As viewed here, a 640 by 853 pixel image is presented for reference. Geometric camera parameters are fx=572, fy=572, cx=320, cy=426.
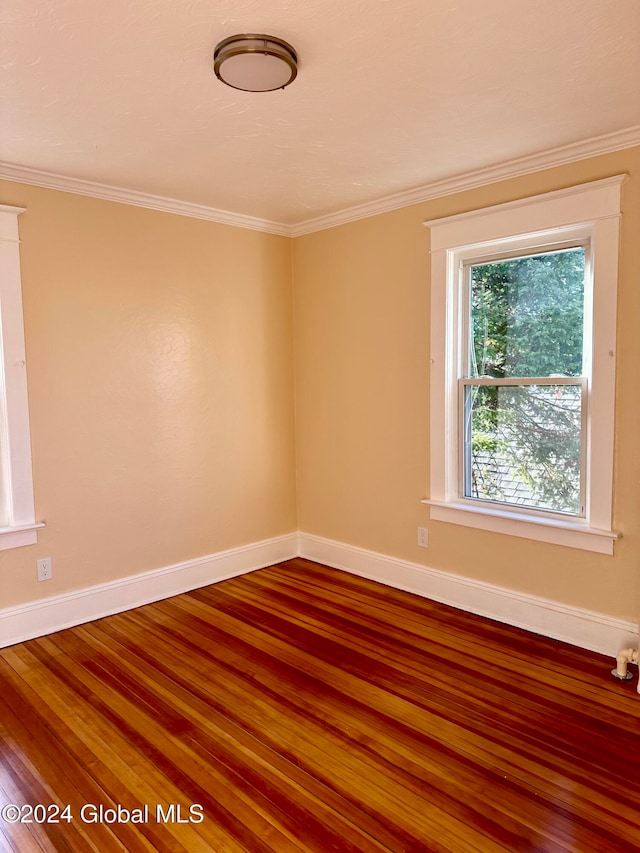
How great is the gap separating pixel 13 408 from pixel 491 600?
2.86 m

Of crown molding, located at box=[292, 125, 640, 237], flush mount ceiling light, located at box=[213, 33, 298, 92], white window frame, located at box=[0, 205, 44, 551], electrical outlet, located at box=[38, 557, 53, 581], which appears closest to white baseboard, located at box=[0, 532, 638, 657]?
electrical outlet, located at box=[38, 557, 53, 581]

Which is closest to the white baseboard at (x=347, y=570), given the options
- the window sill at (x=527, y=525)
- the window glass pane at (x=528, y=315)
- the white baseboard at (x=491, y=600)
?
the white baseboard at (x=491, y=600)

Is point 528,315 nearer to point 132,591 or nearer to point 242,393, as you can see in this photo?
point 242,393

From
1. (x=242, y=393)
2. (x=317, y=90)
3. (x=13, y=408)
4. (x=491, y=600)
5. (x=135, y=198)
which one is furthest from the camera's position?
(x=242, y=393)

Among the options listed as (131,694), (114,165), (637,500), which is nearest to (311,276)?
(114,165)

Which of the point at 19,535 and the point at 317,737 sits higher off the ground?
the point at 19,535

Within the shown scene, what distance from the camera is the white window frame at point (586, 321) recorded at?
2.76 metres

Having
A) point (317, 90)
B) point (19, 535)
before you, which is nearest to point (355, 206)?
point (317, 90)

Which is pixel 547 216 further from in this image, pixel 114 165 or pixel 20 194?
pixel 20 194

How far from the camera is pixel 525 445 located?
10.6 ft

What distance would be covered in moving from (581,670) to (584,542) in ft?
1.99

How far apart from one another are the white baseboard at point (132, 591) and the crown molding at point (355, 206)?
90.2 inches

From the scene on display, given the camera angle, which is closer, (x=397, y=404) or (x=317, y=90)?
(x=317, y=90)

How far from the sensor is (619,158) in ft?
8.86
